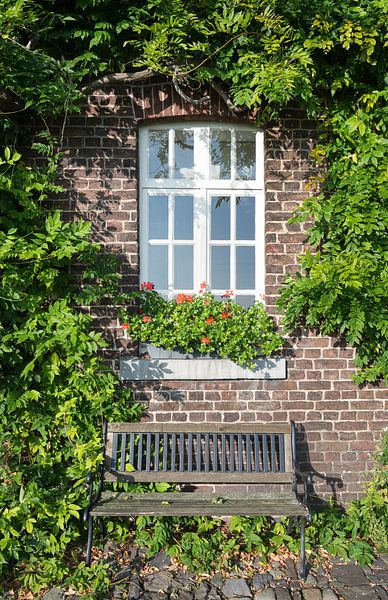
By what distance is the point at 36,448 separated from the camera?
418 cm

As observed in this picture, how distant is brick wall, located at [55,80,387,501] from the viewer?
4.57 meters

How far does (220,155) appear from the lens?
15.9ft

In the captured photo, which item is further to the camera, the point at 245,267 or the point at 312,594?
the point at 245,267

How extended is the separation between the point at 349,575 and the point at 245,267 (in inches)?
109

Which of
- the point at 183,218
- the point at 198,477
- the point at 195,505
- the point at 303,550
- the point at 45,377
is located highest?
the point at 183,218

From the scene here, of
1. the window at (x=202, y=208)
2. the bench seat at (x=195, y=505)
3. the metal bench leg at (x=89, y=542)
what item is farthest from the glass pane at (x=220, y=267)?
the metal bench leg at (x=89, y=542)

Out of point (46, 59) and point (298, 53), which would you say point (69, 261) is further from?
point (298, 53)

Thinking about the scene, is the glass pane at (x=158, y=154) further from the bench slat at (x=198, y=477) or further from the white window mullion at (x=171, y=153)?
the bench slat at (x=198, y=477)

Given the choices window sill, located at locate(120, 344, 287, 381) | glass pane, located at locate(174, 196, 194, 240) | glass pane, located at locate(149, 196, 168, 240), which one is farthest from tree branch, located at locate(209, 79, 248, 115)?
window sill, located at locate(120, 344, 287, 381)

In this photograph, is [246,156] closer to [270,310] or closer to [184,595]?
[270,310]

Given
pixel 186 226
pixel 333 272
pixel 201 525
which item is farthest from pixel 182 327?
pixel 201 525

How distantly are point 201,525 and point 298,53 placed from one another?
410 centimetres

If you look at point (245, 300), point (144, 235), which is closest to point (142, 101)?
point (144, 235)

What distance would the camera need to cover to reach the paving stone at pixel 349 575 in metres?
3.69
